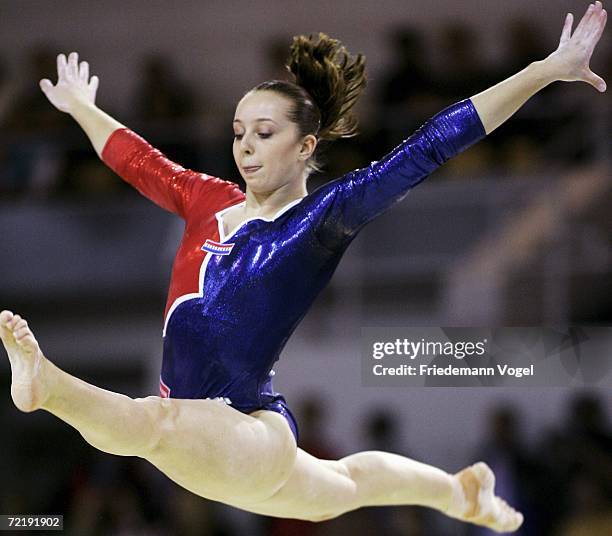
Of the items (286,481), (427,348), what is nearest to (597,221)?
(427,348)

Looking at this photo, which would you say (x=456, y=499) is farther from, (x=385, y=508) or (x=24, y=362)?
(x=385, y=508)

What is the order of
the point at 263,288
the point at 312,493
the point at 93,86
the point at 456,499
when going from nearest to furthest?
the point at 263,288
the point at 312,493
the point at 456,499
the point at 93,86

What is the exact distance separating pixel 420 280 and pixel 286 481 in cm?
260

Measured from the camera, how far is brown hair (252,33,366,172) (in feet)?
9.05

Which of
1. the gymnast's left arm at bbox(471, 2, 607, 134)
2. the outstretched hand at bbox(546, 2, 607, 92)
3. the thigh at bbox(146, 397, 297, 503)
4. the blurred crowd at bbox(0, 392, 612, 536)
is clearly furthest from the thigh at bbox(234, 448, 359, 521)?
the blurred crowd at bbox(0, 392, 612, 536)

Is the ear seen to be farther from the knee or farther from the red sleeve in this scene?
the knee

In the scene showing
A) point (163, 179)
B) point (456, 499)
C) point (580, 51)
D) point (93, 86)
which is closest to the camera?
point (580, 51)

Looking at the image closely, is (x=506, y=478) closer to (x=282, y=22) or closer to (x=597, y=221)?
(x=597, y=221)

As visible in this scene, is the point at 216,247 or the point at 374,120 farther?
the point at 374,120

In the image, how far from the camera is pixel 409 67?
5398 millimetres

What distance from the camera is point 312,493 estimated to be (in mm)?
2691

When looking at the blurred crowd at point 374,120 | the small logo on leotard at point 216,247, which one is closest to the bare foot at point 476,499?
the small logo on leotard at point 216,247

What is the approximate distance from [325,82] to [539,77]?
1.91ft

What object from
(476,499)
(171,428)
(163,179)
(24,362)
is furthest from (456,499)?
(24,362)
